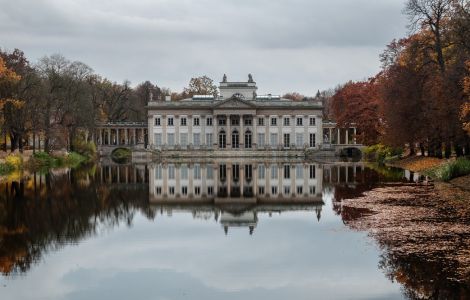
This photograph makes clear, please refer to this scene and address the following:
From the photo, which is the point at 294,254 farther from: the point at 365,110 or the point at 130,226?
the point at 365,110

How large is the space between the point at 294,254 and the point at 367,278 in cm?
264

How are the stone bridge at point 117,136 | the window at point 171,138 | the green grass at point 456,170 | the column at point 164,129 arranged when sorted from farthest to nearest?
the stone bridge at point 117,136 → the window at point 171,138 → the column at point 164,129 → the green grass at point 456,170

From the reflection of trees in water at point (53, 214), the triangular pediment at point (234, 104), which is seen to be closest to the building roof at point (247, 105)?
the triangular pediment at point (234, 104)

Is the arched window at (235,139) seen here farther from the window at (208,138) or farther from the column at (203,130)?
the column at (203,130)

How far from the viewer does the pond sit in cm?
1119

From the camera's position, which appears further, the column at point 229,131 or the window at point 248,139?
the window at point 248,139

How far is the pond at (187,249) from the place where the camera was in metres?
11.2

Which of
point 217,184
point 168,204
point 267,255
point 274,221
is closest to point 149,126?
point 217,184

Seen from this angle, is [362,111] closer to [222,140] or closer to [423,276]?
[222,140]

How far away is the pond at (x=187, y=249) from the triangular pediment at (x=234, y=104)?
54.3 metres

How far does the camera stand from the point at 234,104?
81.8 meters

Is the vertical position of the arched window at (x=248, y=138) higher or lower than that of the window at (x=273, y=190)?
higher

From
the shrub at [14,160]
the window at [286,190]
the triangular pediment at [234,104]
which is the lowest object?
the window at [286,190]

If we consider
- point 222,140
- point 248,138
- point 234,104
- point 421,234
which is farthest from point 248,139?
point 421,234
